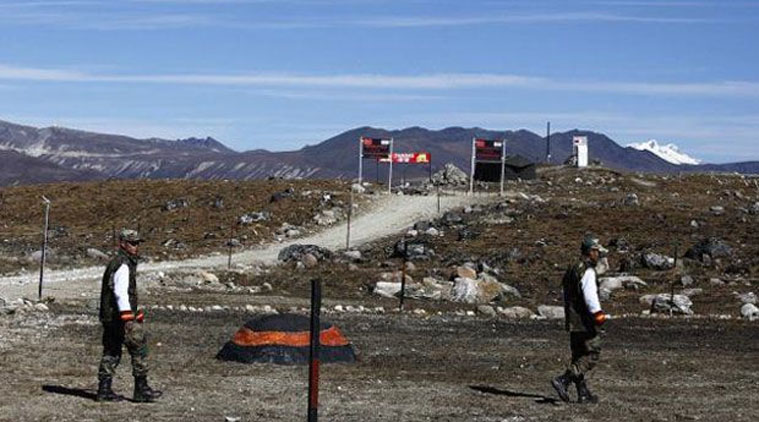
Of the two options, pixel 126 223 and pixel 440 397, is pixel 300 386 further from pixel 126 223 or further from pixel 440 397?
pixel 126 223

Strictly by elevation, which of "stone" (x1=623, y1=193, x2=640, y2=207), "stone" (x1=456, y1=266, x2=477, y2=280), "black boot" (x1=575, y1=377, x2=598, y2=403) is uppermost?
"stone" (x1=623, y1=193, x2=640, y2=207)

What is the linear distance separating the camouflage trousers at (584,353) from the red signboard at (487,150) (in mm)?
53958

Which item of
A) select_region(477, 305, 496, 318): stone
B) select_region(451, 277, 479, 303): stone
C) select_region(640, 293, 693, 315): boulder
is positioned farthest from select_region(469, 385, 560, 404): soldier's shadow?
select_region(451, 277, 479, 303): stone

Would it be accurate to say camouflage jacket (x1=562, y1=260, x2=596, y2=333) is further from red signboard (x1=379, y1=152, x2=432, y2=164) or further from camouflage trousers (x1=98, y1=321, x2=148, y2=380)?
red signboard (x1=379, y1=152, x2=432, y2=164)

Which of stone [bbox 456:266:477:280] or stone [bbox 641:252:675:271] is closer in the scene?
stone [bbox 456:266:477:280]

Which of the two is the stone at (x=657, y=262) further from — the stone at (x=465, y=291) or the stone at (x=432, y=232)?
the stone at (x=432, y=232)

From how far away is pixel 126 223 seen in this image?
207 ft

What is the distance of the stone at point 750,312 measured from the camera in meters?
34.8

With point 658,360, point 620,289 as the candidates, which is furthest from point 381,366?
point 620,289

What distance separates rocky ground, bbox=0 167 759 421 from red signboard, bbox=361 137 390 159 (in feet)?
21.6

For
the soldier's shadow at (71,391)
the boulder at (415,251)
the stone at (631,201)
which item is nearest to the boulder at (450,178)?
the stone at (631,201)

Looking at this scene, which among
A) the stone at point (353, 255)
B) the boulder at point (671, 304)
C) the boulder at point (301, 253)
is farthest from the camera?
the stone at point (353, 255)

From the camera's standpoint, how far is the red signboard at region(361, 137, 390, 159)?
69.3m

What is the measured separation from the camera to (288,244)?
55688 mm
